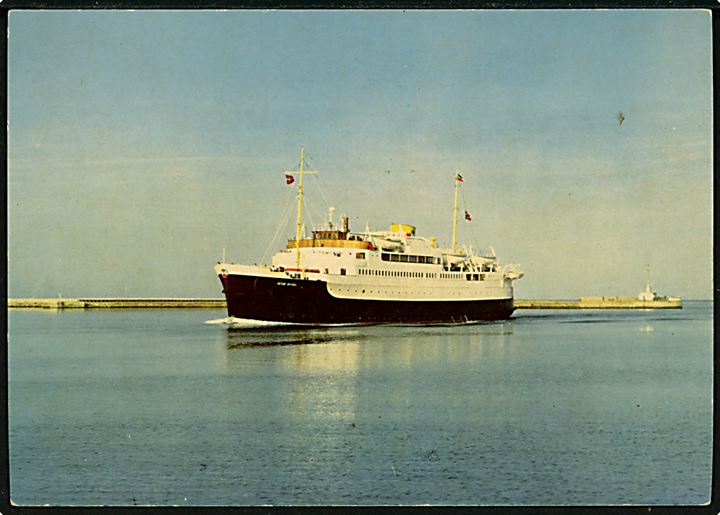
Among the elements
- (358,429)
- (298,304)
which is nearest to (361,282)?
(298,304)

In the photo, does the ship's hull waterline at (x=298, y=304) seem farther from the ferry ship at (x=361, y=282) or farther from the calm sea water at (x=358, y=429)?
the calm sea water at (x=358, y=429)

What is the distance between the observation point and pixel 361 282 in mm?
33031

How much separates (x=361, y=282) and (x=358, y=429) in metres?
20.7

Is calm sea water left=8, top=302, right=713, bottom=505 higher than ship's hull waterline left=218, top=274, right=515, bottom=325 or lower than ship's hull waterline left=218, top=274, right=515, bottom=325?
lower

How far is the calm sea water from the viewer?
1018 cm

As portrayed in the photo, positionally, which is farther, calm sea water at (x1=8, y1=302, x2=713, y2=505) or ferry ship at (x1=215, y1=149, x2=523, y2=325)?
ferry ship at (x1=215, y1=149, x2=523, y2=325)

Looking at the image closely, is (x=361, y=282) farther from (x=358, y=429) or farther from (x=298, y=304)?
(x=358, y=429)

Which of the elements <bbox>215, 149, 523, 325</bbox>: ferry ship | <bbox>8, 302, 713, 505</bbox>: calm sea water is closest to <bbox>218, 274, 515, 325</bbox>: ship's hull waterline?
<bbox>215, 149, 523, 325</bbox>: ferry ship

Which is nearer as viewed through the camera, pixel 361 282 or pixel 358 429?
pixel 358 429

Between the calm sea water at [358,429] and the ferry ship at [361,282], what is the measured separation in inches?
328

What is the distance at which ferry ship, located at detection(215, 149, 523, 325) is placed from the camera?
30.3m

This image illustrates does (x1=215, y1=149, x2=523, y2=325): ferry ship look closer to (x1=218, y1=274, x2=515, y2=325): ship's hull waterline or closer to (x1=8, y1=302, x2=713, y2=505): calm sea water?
(x1=218, y1=274, x2=515, y2=325): ship's hull waterline

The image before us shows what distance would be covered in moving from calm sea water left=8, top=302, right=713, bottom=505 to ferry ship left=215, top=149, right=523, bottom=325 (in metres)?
8.33
